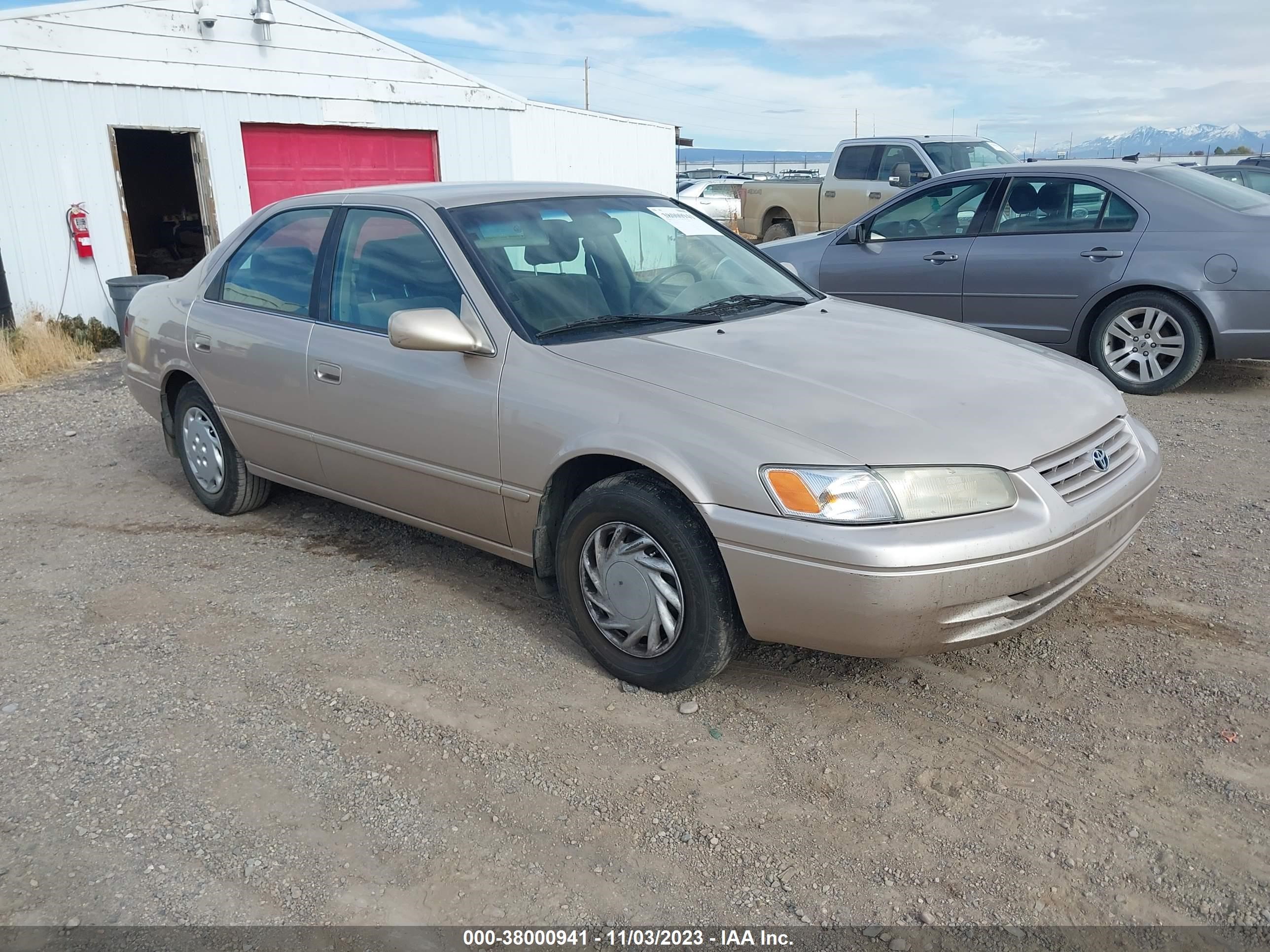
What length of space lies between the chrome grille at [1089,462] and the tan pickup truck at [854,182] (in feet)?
28.1

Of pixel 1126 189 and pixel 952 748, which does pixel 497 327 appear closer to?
pixel 952 748

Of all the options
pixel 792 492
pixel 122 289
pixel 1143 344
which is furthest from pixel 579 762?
pixel 122 289

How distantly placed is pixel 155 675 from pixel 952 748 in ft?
8.90

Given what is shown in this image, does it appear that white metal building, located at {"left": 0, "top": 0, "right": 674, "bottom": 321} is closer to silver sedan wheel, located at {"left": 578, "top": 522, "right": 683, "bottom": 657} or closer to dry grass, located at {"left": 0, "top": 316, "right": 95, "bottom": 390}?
dry grass, located at {"left": 0, "top": 316, "right": 95, "bottom": 390}

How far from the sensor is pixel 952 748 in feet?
10.1

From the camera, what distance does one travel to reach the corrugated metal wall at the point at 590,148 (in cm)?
1395

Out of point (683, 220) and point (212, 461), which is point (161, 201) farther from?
point (683, 220)

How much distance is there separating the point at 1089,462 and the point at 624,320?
5.46ft

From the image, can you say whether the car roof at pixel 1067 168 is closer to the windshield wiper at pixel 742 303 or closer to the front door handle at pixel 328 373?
the windshield wiper at pixel 742 303

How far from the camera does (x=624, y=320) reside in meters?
3.79

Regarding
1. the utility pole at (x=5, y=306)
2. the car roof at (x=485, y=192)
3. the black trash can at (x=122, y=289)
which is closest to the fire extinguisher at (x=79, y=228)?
the black trash can at (x=122, y=289)

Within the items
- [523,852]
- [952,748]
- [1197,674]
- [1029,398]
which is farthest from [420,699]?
[1197,674]

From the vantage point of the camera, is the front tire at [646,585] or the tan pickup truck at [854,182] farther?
the tan pickup truck at [854,182]

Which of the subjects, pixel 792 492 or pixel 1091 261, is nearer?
pixel 792 492
